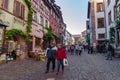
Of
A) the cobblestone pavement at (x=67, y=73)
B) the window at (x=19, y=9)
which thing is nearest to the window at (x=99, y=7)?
the window at (x=19, y=9)

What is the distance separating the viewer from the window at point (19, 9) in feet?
59.5

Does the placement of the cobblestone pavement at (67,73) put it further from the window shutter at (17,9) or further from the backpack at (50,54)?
the window shutter at (17,9)

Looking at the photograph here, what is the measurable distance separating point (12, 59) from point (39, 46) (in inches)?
407

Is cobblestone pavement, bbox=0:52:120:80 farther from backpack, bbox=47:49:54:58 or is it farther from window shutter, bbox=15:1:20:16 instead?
window shutter, bbox=15:1:20:16

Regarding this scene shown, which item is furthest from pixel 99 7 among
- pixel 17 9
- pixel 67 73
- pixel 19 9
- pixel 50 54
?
pixel 67 73

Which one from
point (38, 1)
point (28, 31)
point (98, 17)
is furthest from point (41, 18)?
point (98, 17)

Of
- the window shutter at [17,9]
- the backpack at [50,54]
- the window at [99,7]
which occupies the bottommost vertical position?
the backpack at [50,54]

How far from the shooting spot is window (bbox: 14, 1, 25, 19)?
1812 centimetres

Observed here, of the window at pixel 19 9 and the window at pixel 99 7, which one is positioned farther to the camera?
the window at pixel 99 7

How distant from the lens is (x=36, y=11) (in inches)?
974

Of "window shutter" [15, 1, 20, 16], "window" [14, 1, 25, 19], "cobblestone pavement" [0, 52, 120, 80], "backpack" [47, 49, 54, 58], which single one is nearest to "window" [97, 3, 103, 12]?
"window" [14, 1, 25, 19]

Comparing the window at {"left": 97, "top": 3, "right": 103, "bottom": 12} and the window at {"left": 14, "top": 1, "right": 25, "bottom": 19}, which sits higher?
the window at {"left": 97, "top": 3, "right": 103, "bottom": 12}

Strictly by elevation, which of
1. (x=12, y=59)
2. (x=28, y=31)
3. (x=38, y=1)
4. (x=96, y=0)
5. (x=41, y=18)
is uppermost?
(x=96, y=0)

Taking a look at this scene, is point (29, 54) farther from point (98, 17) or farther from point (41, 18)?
point (98, 17)
